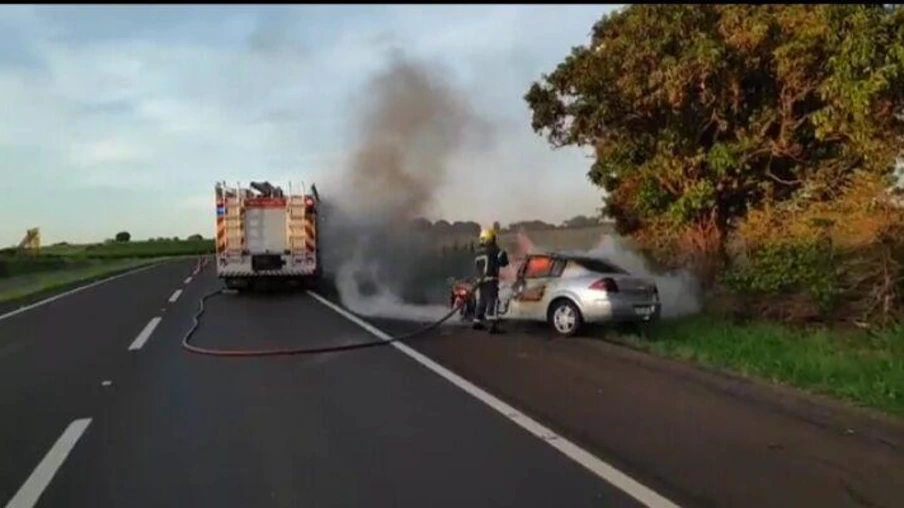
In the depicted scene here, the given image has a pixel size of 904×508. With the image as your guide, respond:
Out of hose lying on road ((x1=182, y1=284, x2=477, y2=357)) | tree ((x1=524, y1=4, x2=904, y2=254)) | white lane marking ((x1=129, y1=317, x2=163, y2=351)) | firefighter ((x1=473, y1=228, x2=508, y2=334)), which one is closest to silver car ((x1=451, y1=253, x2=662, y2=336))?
firefighter ((x1=473, y1=228, x2=508, y2=334))

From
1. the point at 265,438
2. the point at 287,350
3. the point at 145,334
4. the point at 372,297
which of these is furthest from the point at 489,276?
the point at 372,297

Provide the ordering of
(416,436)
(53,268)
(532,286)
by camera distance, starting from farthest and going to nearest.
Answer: (53,268), (532,286), (416,436)

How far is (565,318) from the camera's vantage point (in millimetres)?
Result: 14055

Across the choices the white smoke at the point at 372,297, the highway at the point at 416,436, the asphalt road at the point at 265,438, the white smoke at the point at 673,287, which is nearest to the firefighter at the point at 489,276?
the white smoke at the point at 673,287

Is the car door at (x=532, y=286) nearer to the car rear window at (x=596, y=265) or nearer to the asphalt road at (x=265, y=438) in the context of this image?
the car rear window at (x=596, y=265)

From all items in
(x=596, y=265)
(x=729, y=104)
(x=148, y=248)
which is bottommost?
(x=148, y=248)

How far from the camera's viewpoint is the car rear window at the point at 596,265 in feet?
46.3

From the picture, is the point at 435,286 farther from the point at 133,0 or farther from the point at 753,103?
the point at 133,0

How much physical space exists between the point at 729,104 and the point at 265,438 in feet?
35.2

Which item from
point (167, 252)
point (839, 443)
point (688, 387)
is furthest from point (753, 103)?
point (167, 252)

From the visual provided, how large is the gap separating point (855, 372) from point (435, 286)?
54.6 ft

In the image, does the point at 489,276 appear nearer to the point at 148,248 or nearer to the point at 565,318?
the point at 565,318

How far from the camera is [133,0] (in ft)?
13.7

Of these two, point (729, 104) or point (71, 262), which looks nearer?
point (729, 104)
